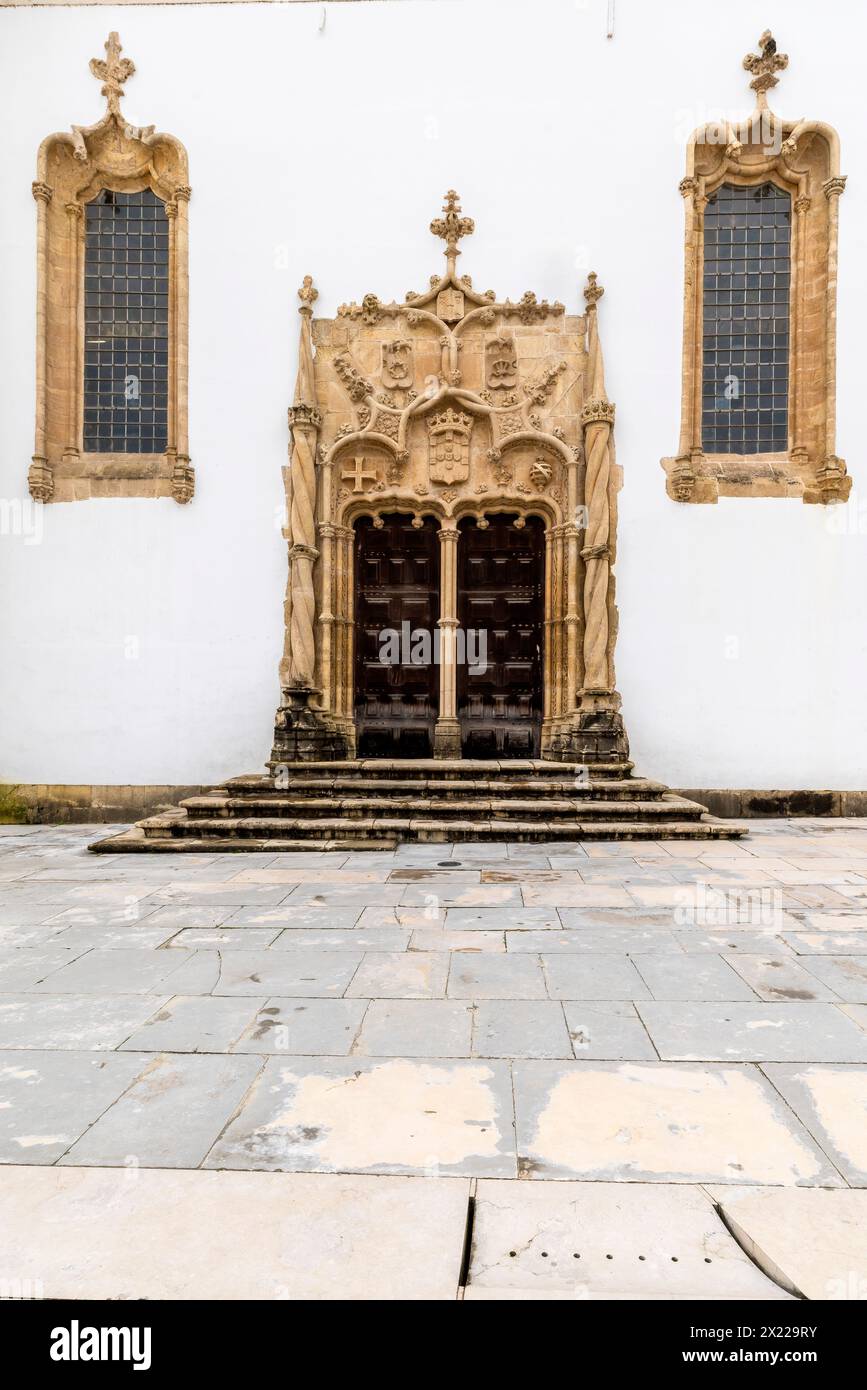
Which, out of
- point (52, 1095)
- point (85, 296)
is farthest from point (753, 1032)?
point (85, 296)

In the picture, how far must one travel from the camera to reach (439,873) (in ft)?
17.8

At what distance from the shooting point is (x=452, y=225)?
28.1 feet

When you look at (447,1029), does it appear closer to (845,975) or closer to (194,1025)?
(194,1025)

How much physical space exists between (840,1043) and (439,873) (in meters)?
3.07

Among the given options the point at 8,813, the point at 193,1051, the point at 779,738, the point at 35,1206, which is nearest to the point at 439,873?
the point at 193,1051

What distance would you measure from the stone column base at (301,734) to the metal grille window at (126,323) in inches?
138

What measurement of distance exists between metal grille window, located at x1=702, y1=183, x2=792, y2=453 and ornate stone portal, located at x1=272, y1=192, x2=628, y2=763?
1.48 m

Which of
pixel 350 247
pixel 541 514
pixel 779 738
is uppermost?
pixel 350 247

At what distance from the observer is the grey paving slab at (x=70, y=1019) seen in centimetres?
273

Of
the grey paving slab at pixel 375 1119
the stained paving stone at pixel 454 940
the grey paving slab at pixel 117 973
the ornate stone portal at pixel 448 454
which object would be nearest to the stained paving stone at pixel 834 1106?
the grey paving slab at pixel 375 1119

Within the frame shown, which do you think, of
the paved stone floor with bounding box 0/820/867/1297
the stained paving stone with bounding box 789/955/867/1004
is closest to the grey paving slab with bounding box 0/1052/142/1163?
the paved stone floor with bounding box 0/820/867/1297

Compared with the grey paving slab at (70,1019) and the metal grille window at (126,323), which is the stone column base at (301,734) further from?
the grey paving slab at (70,1019)

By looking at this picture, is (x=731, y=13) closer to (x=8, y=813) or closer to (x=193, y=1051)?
(x=193, y=1051)
